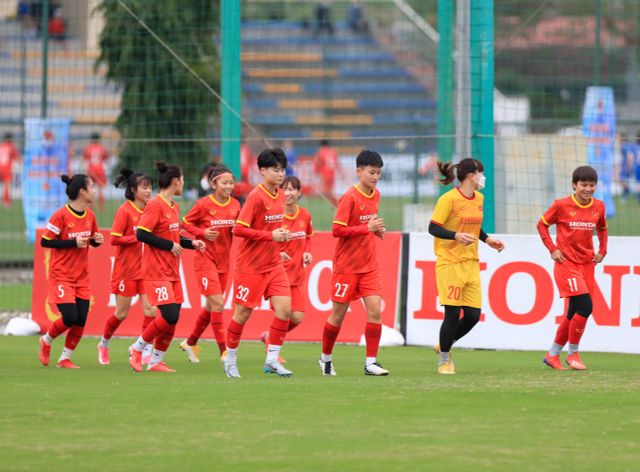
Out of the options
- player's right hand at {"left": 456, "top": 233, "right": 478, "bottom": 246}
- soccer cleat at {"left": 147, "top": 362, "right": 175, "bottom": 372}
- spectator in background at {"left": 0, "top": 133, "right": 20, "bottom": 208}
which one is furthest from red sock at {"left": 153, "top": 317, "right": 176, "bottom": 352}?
spectator in background at {"left": 0, "top": 133, "right": 20, "bottom": 208}

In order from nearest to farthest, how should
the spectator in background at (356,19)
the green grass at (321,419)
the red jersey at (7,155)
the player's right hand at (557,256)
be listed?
the green grass at (321,419), the player's right hand at (557,256), the spectator in background at (356,19), the red jersey at (7,155)

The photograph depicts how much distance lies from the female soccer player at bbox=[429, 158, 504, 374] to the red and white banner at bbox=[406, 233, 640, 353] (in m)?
3.20

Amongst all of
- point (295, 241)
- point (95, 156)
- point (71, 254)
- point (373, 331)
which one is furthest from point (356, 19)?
point (373, 331)

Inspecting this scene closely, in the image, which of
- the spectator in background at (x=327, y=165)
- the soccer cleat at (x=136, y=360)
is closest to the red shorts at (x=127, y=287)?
the soccer cleat at (x=136, y=360)

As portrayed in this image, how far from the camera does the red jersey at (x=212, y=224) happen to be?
13641 millimetres

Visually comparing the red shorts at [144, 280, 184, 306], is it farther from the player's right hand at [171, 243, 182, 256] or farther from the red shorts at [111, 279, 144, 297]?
the red shorts at [111, 279, 144, 297]

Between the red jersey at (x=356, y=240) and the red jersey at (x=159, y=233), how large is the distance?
1720mm

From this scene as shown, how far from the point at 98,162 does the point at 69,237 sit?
18.5 meters

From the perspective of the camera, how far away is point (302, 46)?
1380 inches

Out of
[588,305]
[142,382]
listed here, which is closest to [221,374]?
[142,382]

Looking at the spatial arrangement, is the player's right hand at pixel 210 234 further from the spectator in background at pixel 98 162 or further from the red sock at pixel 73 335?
the spectator in background at pixel 98 162

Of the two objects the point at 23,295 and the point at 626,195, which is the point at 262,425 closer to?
the point at 23,295

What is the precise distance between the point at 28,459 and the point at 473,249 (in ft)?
A: 18.8

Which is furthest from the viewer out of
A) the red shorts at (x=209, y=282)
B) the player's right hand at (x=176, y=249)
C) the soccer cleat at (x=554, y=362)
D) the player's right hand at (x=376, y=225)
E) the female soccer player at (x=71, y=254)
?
the red shorts at (x=209, y=282)
